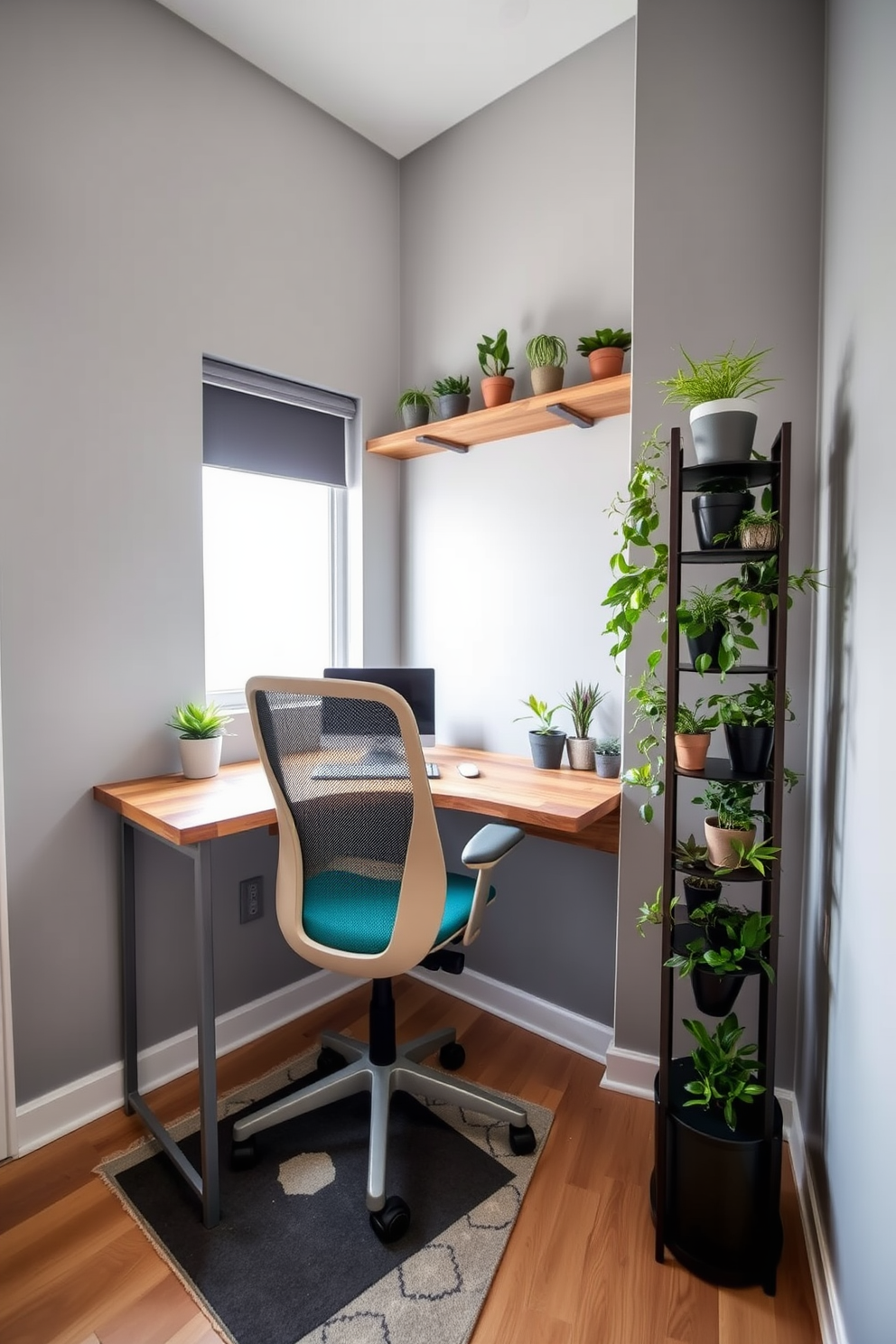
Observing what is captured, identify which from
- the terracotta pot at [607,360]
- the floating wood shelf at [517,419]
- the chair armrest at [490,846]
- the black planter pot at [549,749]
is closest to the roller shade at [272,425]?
the floating wood shelf at [517,419]

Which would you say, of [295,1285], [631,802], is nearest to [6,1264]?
[295,1285]

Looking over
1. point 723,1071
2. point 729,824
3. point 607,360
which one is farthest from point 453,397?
point 723,1071

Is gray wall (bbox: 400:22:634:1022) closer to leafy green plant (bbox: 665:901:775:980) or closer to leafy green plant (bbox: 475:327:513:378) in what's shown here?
leafy green plant (bbox: 475:327:513:378)

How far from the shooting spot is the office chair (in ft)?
4.63

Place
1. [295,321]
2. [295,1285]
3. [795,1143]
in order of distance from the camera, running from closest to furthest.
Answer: [295,1285] → [795,1143] → [295,321]

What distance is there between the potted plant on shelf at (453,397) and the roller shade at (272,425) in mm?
399

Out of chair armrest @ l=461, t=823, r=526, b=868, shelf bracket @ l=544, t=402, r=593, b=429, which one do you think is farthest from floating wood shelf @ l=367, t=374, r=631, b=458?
chair armrest @ l=461, t=823, r=526, b=868

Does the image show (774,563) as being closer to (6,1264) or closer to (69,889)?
(69,889)

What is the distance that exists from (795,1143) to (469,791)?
1.13 meters

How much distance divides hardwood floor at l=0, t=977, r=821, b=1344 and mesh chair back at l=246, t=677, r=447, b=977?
25.1 inches

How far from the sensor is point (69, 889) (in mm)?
1804

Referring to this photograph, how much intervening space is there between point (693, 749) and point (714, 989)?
492 millimetres

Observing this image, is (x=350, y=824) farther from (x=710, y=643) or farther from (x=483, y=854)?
(x=710, y=643)

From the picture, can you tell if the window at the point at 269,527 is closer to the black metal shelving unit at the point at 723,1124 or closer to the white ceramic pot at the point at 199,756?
the white ceramic pot at the point at 199,756
